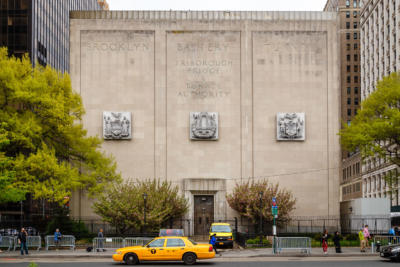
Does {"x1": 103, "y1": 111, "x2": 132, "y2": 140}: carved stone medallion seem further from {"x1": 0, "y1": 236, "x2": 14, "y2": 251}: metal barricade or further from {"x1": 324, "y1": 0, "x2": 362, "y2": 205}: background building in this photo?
{"x1": 324, "y1": 0, "x2": 362, "y2": 205}: background building

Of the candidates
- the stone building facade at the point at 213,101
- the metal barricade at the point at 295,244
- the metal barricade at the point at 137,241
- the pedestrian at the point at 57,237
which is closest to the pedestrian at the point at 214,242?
the metal barricade at the point at 295,244

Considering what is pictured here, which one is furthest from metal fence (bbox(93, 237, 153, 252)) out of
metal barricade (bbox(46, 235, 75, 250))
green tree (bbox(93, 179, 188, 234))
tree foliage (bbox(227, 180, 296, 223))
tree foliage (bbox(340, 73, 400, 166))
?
tree foliage (bbox(340, 73, 400, 166))

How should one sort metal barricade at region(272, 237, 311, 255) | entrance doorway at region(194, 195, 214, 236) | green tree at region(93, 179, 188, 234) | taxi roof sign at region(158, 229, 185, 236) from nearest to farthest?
metal barricade at region(272, 237, 311, 255) < taxi roof sign at region(158, 229, 185, 236) < green tree at region(93, 179, 188, 234) < entrance doorway at region(194, 195, 214, 236)

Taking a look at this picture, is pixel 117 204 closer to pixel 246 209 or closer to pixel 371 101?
pixel 246 209

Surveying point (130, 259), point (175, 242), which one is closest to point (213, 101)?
point (175, 242)

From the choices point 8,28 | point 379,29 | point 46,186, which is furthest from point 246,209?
point 379,29

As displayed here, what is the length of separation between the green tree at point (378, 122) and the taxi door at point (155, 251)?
22117 mm

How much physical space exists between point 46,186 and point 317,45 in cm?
2765

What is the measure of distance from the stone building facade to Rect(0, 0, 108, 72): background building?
34470 millimetres

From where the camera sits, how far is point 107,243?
42875 mm

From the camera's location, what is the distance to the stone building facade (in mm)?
52594

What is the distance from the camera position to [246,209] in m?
48.8

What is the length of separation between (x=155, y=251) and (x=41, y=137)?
1896 centimetres

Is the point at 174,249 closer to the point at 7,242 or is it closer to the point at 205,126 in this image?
the point at 7,242
